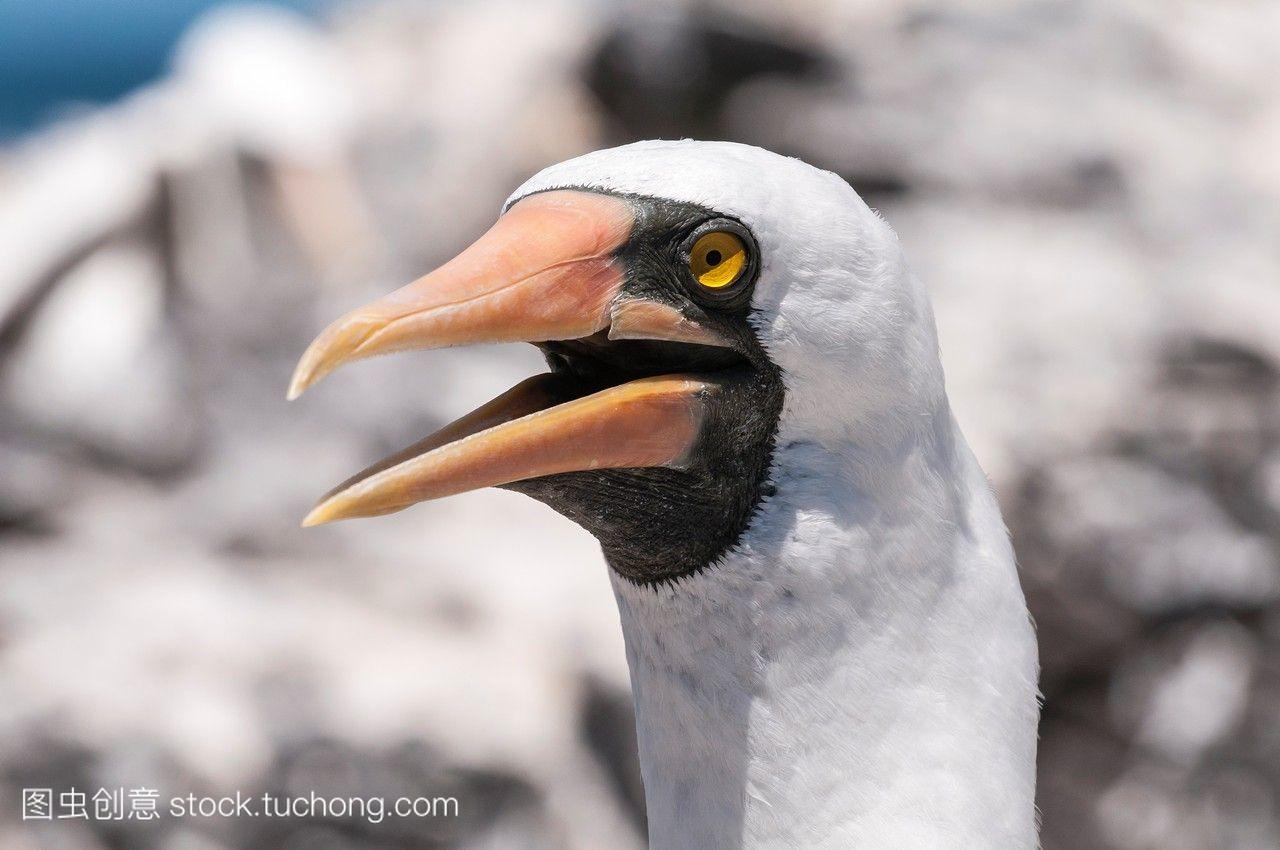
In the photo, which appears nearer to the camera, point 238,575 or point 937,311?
point 238,575

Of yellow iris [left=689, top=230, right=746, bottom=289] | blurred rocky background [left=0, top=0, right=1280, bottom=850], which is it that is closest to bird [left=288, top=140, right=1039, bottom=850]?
yellow iris [left=689, top=230, right=746, bottom=289]

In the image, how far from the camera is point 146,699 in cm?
530

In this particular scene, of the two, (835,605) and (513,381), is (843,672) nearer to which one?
(835,605)

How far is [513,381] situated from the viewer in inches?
253

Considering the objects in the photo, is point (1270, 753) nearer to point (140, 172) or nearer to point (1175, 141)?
point (1175, 141)

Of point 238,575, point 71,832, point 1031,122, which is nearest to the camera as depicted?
point 71,832

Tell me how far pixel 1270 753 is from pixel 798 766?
15.3 feet

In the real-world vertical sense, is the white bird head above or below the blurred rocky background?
above

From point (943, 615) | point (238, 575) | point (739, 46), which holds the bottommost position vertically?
point (238, 575)

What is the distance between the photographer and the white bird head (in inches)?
78.4

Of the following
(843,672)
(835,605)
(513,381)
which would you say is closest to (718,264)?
(835,605)

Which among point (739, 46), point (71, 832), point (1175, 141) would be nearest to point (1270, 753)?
point (1175, 141)

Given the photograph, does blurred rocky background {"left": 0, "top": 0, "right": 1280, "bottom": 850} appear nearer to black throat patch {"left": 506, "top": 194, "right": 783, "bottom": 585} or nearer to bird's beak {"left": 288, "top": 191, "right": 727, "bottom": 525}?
black throat patch {"left": 506, "top": 194, "right": 783, "bottom": 585}

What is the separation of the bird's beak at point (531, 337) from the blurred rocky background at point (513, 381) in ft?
11.5
